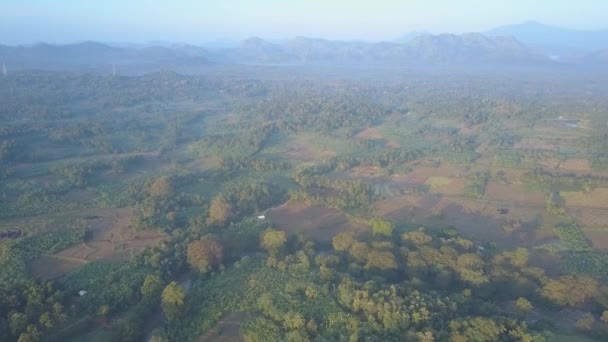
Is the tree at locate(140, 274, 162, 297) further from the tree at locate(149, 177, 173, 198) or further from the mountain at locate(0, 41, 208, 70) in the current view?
the mountain at locate(0, 41, 208, 70)

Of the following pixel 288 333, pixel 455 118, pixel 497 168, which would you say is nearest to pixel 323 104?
pixel 455 118

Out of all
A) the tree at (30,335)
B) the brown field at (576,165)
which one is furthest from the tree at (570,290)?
the brown field at (576,165)

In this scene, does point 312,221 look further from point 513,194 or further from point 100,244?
point 513,194

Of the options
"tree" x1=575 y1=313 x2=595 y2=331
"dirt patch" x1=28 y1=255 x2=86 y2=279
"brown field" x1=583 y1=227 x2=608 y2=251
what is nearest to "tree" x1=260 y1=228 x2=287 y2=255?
"dirt patch" x1=28 y1=255 x2=86 y2=279

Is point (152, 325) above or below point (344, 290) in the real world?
below

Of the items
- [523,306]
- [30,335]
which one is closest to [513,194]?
[523,306]

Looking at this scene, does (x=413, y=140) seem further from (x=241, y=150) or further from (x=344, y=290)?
(x=344, y=290)

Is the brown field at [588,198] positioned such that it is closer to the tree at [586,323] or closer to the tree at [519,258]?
the tree at [519,258]
